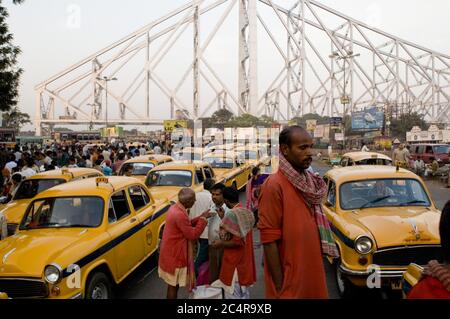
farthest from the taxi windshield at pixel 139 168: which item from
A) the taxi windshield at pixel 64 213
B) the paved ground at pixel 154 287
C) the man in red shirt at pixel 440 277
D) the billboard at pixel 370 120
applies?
the billboard at pixel 370 120

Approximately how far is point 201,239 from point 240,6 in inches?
2920

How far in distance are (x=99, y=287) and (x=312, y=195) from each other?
9.79 feet

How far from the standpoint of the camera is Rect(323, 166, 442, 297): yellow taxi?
452 centimetres

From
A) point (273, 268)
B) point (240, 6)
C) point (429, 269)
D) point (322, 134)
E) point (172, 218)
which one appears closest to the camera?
point (429, 269)

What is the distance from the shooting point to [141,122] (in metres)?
74.4

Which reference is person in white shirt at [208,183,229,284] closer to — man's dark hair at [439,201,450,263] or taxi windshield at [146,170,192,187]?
man's dark hair at [439,201,450,263]

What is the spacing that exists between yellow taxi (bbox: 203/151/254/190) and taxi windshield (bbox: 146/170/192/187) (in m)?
3.50

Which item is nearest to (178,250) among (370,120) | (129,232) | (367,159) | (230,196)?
(230,196)

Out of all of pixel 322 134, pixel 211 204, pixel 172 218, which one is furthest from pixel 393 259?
pixel 322 134

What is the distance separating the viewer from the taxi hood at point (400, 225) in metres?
4.52

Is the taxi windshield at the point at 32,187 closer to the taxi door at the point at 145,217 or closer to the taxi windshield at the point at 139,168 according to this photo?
the taxi door at the point at 145,217

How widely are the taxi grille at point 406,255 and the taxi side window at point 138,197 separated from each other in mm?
3293

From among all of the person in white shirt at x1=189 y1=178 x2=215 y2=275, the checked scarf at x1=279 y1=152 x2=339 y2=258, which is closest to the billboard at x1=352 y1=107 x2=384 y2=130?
the person in white shirt at x1=189 y1=178 x2=215 y2=275

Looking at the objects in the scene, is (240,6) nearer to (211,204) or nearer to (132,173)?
(132,173)
